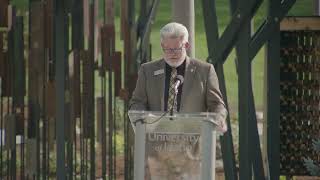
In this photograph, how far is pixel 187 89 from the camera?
5.80 meters

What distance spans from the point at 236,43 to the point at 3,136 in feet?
6.12

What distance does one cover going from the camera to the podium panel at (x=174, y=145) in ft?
17.5

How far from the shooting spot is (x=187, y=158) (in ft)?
17.7

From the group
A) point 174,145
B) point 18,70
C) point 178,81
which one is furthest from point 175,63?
point 18,70

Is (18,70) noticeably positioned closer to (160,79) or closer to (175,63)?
(160,79)

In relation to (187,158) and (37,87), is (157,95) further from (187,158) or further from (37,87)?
(37,87)

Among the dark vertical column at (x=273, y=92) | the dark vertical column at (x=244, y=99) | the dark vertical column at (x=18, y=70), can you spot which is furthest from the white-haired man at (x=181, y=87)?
the dark vertical column at (x=18, y=70)

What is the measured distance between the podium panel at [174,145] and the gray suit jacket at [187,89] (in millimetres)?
420

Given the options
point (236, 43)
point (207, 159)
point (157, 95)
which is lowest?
point (207, 159)

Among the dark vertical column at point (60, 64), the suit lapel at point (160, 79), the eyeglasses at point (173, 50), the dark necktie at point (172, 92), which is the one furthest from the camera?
the dark vertical column at point (60, 64)

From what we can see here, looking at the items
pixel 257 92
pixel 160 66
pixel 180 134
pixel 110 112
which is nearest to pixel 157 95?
pixel 160 66

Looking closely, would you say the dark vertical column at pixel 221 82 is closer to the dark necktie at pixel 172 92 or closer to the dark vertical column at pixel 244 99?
the dark vertical column at pixel 244 99

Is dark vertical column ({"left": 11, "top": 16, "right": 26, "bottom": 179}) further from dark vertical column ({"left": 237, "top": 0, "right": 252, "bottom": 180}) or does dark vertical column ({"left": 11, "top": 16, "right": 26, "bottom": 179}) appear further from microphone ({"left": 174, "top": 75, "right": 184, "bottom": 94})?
microphone ({"left": 174, "top": 75, "right": 184, "bottom": 94})

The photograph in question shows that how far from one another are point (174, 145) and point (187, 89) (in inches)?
20.6
